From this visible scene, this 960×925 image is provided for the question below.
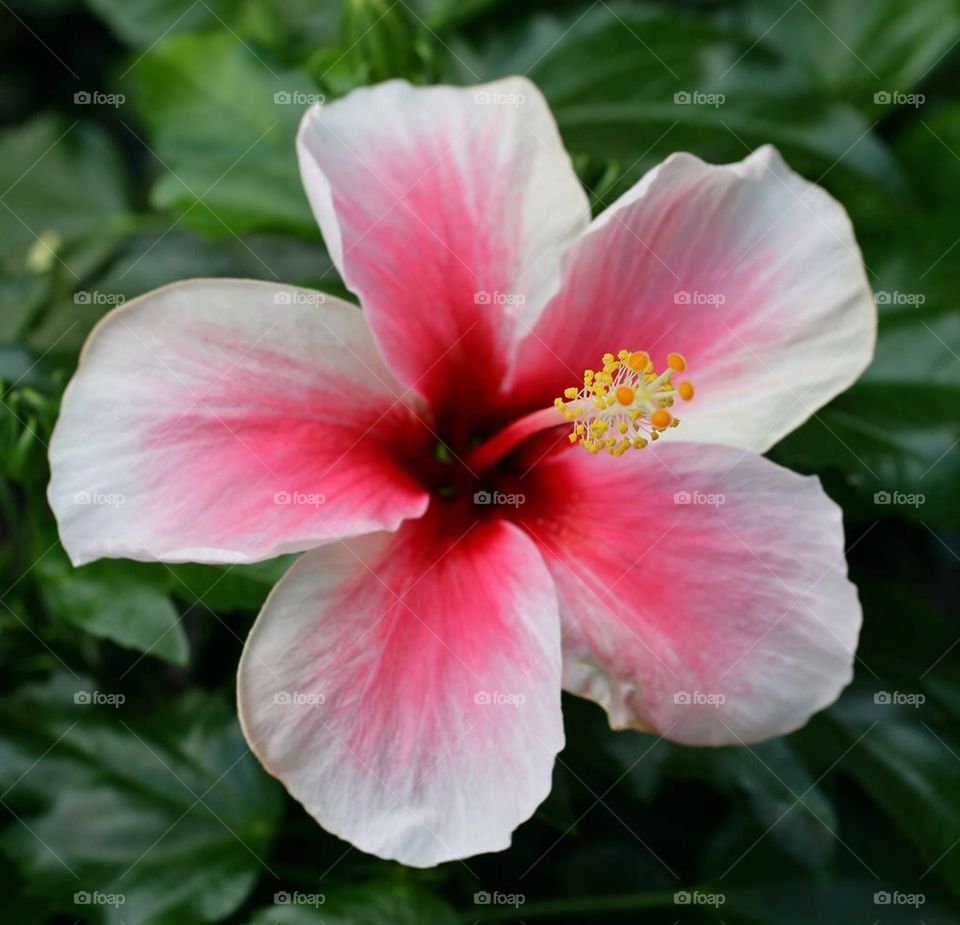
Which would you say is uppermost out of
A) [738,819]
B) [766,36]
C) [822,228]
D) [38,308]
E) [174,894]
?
[38,308]

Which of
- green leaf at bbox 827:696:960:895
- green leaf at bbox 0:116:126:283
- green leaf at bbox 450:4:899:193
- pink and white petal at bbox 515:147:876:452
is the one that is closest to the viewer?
pink and white petal at bbox 515:147:876:452

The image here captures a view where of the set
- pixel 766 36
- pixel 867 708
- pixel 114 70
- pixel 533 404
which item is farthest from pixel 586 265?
pixel 114 70

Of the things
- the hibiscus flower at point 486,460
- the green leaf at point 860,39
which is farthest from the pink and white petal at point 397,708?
the green leaf at point 860,39

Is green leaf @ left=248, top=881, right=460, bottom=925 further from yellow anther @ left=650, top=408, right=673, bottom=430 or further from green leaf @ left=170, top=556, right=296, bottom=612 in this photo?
yellow anther @ left=650, top=408, right=673, bottom=430

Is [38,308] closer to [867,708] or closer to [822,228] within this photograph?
[822,228]

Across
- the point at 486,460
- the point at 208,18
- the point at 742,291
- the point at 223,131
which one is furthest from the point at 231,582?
the point at 208,18

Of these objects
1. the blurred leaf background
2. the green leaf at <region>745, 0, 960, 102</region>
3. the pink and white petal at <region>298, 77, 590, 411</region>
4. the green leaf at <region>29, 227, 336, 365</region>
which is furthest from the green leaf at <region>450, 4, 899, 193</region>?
the pink and white petal at <region>298, 77, 590, 411</region>
